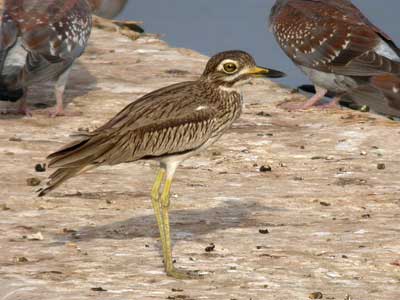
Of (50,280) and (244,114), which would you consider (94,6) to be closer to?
(244,114)

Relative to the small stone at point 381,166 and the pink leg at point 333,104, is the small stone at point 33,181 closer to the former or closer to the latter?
the small stone at point 381,166

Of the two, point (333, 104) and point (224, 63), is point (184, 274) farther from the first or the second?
point (333, 104)

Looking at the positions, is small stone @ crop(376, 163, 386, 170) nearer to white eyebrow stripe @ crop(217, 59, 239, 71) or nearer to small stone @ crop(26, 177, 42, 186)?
small stone @ crop(26, 177, 42, 186)

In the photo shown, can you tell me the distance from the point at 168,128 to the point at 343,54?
787cm

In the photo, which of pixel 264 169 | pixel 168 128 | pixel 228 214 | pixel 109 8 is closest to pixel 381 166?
pixel 264 169

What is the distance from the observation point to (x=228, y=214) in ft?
38.6

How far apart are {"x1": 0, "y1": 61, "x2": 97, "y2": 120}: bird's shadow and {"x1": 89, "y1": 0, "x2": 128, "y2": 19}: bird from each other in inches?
81.8

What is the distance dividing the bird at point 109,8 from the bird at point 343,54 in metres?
4.83

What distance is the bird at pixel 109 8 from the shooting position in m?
21.8

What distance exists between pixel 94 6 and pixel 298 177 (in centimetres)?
848

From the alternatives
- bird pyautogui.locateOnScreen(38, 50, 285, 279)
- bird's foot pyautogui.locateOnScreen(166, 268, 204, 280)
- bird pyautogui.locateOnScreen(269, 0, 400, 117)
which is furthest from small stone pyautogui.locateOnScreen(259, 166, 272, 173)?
bird's foot pyautogui.locateOnScreen(166, 268, 204, 280)

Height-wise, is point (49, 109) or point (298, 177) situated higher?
point (298, 177)

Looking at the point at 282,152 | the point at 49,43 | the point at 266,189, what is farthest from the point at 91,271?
the point at 49,43

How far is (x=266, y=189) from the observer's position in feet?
42.4
